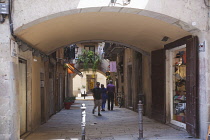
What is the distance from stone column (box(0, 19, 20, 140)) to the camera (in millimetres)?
7246

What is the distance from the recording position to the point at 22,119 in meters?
9.68

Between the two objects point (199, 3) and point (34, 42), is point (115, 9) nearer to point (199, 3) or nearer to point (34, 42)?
point (199, 3)

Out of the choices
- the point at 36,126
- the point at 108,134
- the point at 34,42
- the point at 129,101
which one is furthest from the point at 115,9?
the point at 129,101

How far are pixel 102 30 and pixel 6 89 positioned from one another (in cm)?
507

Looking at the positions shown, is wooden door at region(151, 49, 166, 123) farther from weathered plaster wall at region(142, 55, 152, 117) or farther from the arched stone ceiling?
weathered plaster wall at region(142, 55, 152, 117)

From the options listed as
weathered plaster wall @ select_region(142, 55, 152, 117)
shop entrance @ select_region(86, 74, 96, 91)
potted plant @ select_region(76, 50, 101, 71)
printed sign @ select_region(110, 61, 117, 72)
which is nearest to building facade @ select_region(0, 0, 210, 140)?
weathered plaster wall @ select_region(142, 55, 152, 117)

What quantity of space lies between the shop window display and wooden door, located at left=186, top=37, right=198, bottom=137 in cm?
143

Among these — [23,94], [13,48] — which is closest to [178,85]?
[23,94]

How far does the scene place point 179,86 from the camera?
11.0 m

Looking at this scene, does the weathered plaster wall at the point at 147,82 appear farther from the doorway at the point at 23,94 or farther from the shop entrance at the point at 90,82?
the shop entrance at the point at 90,82

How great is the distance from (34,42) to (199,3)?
17.3ft

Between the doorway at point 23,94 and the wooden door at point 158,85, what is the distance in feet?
16.8

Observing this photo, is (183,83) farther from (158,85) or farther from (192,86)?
(192,86)

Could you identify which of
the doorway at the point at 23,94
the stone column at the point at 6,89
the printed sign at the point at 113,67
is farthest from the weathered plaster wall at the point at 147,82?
the printed sign at the point at 113,67
